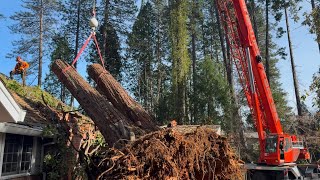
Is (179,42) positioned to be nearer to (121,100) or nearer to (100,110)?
(121,100)

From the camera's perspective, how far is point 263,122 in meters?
12.4

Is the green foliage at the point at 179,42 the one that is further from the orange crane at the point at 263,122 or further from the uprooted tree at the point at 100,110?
the uprooted tree at the point at 100,110

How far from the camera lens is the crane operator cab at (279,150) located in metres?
11.6

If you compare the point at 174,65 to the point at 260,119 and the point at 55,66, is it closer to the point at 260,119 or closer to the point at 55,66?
the point at 260,119

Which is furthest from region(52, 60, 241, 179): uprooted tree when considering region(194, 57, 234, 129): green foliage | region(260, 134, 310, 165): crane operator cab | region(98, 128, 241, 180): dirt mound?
region(194, 57, 234, 129): green foliage

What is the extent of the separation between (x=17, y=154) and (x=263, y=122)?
27.2ft

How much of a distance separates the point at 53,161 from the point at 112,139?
297cm

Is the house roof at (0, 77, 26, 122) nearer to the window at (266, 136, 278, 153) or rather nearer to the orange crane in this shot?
the orange crane

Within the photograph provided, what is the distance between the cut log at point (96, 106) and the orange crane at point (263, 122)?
18.1 feet

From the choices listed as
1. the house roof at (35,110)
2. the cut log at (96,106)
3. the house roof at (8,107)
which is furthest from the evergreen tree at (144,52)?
the house roof at (8,107)

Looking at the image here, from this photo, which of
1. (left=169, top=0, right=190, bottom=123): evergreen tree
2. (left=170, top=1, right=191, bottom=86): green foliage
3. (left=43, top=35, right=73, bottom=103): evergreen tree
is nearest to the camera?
(left=169, top=0, right=190, bottom=123): evergreen tree

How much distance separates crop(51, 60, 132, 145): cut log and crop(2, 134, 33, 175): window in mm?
1699

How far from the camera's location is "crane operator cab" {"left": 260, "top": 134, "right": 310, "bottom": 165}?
1159 cm

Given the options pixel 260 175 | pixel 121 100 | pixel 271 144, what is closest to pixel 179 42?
pixel 271 144
